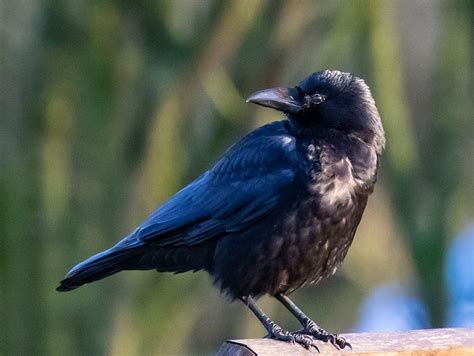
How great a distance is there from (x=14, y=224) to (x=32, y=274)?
28cm

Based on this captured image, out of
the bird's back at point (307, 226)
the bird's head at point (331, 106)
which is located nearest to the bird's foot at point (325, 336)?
the bird's back at point (307, 226)

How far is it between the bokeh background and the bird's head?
1679 mm

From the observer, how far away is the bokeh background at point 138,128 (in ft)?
22.1

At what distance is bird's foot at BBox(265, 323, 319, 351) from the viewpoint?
4.41m

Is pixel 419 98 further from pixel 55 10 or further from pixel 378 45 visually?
pixel 55 10

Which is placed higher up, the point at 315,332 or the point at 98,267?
the point at 98,267

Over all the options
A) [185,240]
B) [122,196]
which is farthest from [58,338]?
[185,240]

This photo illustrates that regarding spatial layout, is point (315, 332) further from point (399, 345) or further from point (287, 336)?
point (399, 345)


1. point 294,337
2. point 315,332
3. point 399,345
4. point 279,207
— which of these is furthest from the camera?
point 279,207

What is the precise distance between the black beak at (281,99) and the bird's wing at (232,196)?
0.39ft

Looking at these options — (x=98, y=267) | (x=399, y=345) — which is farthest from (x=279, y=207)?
(x=399, y=345)

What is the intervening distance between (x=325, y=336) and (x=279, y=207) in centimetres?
50

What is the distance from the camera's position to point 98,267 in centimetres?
501

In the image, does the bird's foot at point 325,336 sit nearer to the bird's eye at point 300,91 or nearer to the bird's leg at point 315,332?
the bird's leg at point 315,332
